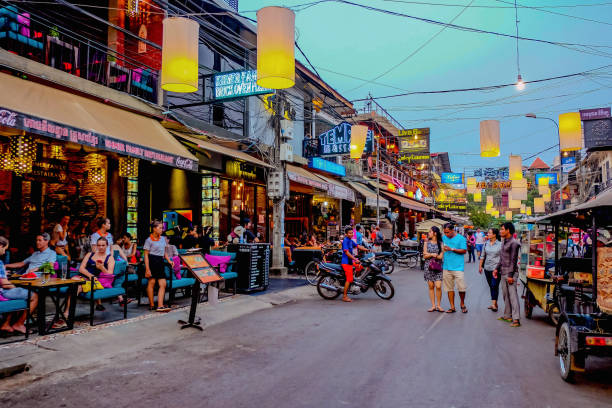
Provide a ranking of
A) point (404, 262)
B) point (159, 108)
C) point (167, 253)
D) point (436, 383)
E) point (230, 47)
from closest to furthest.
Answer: point (436, 383) < point (167, 253) < point (159, 108) < point (230, 47) < point (404, 262)

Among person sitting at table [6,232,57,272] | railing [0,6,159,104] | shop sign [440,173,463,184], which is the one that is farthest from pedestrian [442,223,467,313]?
shop sign [440,173,463,184]

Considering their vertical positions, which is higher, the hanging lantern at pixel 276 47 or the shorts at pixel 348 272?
the hanging lantern at pixel 276 47

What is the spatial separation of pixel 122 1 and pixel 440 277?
11.7 m

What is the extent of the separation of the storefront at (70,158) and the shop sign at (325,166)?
30.3 feet

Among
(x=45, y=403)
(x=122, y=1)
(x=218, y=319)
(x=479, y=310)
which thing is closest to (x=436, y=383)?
(x=45, y=403)

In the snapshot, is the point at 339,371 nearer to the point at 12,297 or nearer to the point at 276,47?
the point at 12,297

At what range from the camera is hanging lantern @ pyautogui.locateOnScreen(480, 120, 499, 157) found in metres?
14.6

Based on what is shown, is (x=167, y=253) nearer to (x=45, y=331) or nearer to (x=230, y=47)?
(x=45, y=331)

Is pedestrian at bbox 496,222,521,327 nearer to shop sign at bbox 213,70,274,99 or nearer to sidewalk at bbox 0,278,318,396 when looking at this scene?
sidewalk at bbox 0,278,318,396

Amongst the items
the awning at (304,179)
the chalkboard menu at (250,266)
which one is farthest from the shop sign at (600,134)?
the chalkboard menu at (250,266)

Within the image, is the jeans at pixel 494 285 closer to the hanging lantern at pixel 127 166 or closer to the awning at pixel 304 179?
the awning at pixel 304 179

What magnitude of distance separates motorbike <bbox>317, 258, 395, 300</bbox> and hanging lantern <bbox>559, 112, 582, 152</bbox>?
8385 mm

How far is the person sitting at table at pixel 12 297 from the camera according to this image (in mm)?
6177

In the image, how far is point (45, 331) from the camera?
6.69 m
